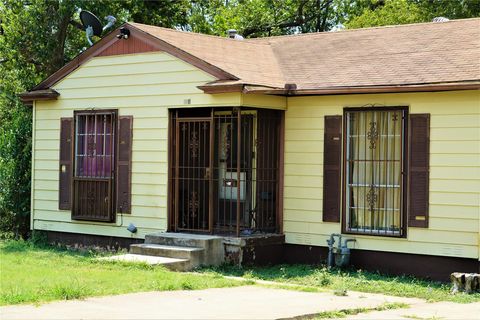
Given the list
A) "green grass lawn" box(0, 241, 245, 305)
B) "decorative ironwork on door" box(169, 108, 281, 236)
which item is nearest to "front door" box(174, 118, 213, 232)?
"decorative ironwork on door" box(169, 108, 281, 236)

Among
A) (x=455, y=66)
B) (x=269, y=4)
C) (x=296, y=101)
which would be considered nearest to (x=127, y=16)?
(x=269, y=4)

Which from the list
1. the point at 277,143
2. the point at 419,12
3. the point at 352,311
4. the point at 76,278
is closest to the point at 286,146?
the point at 277,143

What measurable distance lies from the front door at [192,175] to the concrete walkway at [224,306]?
345 centimetres

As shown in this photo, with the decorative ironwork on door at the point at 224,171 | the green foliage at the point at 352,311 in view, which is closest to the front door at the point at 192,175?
the decorative ironwork on door at the point at 224,171

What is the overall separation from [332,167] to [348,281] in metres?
A: 2.19

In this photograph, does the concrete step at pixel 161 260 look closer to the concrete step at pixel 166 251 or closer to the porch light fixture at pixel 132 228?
the concrete step at pixel 166 251

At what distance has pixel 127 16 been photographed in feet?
88.9

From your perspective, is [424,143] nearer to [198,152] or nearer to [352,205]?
[352,205]

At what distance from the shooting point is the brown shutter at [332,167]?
13766 millimetres

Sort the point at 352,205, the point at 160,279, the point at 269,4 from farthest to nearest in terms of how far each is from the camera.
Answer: the point at 269,4
the point at 352,205
the point at 160,279

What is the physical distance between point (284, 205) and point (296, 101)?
1799 millimetres

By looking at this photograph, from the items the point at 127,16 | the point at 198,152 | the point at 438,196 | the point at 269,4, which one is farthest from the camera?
the point at 269,4

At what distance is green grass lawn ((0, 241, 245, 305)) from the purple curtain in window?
183 centimetres

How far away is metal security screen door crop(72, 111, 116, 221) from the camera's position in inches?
616
